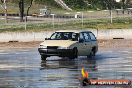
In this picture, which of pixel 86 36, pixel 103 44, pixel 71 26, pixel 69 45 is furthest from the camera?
pixel 71 26

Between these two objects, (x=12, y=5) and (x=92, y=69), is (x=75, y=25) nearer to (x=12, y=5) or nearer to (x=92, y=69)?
(x=92, y=69)

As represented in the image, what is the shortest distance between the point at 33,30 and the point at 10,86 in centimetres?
3047

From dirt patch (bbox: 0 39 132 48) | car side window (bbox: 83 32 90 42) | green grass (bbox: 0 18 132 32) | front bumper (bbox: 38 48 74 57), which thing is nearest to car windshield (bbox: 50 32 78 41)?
car side window (bbox: 83 32 90 42)

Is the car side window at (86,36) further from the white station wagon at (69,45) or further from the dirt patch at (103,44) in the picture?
the dirt patch at (103,44)

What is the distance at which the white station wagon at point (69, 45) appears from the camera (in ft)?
91.2

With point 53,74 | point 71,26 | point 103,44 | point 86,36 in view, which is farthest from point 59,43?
point 71,26

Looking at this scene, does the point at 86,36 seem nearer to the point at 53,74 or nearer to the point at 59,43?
the point at 59,43

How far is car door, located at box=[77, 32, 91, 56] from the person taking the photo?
29.0 metres

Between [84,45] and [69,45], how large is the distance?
166cm

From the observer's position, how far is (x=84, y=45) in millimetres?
29453

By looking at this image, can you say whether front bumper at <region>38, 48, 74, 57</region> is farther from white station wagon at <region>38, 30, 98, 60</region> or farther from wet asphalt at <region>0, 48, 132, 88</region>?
wet asphalt at <region>0, 48, 132, 88</region>

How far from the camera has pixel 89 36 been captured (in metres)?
30.8

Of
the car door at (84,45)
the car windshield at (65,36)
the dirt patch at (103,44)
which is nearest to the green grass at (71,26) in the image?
the dirt patch at (103,44)

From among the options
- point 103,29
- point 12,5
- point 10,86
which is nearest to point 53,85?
point 10,86
